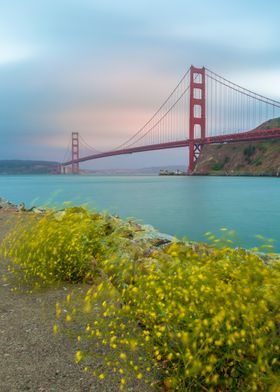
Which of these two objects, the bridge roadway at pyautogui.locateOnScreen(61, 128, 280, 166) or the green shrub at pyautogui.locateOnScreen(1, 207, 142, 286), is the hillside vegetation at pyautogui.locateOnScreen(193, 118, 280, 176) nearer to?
the bridge roadway at pyautogui.locateOnScreen(61, 128, 280, 166)

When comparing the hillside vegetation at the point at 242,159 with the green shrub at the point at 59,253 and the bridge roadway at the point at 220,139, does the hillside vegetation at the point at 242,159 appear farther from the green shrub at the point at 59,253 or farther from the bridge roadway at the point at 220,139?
the green shrub at the point at 59,253

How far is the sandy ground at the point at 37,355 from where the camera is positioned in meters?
2.34

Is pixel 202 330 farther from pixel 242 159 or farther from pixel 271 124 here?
pixel 271 124

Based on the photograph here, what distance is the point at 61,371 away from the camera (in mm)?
2477

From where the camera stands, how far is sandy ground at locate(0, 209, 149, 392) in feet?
7.66

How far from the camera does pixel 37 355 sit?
2.67 metres

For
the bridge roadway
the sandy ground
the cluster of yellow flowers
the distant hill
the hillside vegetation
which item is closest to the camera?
the cluster of yellow flowers

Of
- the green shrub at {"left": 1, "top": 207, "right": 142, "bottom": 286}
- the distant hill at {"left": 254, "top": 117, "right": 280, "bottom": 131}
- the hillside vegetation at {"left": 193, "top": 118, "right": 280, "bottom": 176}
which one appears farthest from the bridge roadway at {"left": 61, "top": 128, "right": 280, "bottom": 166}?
the green shrub at {"left": 1, "top": 207, "right": 142, "bottom": 286}

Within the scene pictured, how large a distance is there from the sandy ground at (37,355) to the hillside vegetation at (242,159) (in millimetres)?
67910

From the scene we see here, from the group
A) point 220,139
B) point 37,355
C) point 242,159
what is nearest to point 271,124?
point 242,159

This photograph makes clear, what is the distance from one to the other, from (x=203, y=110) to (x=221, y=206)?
142ft

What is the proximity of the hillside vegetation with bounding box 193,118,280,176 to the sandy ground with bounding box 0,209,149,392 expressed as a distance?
6791 centimetres

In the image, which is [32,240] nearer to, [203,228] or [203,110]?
[203,228]

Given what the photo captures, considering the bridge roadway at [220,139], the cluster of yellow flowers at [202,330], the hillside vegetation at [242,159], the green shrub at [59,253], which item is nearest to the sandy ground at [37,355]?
the cluster of yellow flowers at [202,330]
